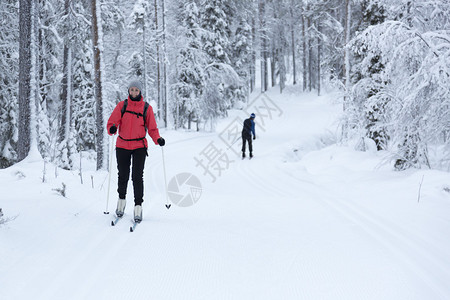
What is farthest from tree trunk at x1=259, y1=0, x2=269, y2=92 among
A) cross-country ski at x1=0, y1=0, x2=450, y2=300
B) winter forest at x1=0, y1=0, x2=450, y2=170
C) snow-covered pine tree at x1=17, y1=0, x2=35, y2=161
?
snow-covered pine tree at x1=17, y1=0, x2=35, y2=161

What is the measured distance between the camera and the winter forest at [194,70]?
7.66 meters

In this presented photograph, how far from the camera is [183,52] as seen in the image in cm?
2770

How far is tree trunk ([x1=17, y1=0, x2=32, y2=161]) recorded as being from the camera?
9742 mm

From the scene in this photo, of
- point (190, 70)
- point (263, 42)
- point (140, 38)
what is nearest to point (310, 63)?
point (263, 42)

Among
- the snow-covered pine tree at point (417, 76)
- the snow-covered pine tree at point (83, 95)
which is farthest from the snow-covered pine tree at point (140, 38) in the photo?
the snow-covered pine tree at point (417, 76)

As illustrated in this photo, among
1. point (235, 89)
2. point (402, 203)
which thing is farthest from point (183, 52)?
point (402, 203)

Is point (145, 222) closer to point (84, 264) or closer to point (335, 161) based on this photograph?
point (84, 264)

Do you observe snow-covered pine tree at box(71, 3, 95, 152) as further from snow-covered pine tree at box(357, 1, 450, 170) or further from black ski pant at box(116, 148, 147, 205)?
snow-covered pine tree at box(357, 1, 450, 170)

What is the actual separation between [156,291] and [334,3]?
20.5m

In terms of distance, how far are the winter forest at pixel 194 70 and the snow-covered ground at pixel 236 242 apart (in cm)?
195

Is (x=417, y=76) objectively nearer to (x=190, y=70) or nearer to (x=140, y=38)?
(x=190, y=70)

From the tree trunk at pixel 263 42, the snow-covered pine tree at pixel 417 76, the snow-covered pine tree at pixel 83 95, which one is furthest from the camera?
the tree trunk at pixel 263 42

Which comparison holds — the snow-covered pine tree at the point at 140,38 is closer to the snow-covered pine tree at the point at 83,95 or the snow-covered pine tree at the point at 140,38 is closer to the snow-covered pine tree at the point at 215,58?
the snow-covered pine tree at the point at 215,58

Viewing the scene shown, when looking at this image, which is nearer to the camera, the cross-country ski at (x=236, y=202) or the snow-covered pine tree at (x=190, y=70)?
the cross-country ski at (x=236, y=202)
